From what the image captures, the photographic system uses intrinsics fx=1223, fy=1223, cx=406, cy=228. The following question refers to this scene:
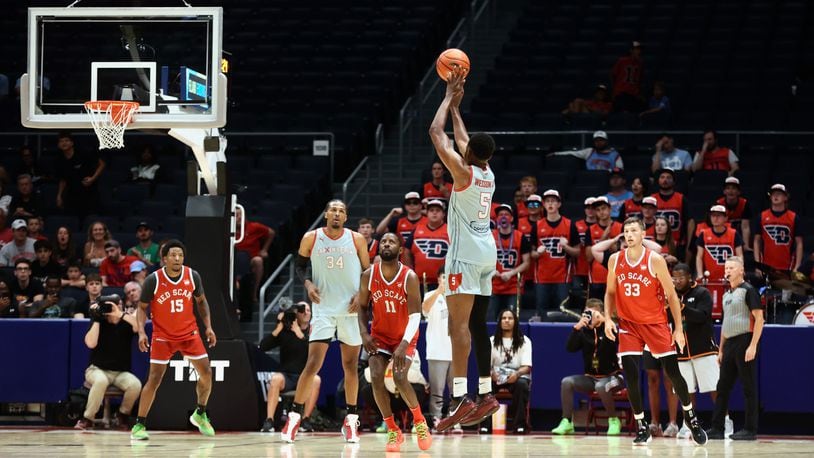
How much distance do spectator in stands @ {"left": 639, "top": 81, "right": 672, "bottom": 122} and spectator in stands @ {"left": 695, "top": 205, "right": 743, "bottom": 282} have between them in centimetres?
415

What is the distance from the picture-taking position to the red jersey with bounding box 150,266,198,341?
1216cm

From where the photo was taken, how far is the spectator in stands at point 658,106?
18.5 m

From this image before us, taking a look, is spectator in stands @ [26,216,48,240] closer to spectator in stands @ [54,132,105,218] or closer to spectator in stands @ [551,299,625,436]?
spectator in stands @ [54,132,105,218]

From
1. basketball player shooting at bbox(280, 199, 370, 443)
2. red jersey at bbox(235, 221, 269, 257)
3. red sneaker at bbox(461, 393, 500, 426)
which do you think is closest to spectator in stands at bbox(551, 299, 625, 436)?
basketball player shooting at bbox(280, 199, 370, 443)

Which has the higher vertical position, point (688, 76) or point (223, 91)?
point (688, 76)

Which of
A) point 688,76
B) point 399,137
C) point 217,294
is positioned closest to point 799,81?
point 688,76

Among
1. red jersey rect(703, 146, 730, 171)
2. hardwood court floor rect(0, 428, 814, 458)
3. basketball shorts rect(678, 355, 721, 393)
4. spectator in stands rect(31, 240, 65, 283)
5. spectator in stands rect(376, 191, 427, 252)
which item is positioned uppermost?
red jersey rect(703, 146, 730, 171)

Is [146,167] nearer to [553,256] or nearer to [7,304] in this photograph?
[7,304]

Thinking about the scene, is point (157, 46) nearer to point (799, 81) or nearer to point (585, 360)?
point (585, 360)

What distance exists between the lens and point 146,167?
60.1 feet

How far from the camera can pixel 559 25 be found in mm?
21547

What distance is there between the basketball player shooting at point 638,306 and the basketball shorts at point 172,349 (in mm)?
4072

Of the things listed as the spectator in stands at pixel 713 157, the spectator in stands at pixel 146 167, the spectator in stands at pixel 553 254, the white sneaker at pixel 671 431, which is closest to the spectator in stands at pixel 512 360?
the spectator in stands at pixel 553 254

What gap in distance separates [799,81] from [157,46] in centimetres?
1092
